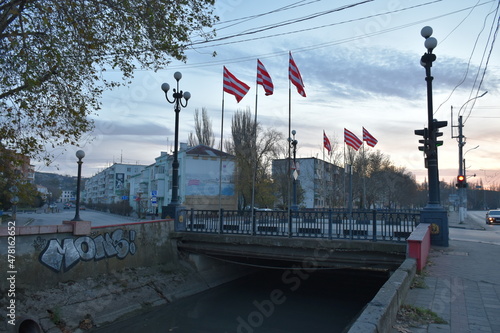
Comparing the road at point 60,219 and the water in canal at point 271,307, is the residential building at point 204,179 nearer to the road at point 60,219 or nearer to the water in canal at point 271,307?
the road at point 60,219

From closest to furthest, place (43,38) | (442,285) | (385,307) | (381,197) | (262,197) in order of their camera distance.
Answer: (385,307), (442,285), (43,38), (262,197), (381,197)

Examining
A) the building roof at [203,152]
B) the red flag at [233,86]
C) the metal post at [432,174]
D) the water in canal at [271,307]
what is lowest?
the water in canal at [271,307]

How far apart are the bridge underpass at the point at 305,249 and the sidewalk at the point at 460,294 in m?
1.50

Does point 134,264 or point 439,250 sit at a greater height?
point 439,250

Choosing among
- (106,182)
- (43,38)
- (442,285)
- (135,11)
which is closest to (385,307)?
(442,285)

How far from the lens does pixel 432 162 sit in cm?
1399

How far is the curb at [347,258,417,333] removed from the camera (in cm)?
451

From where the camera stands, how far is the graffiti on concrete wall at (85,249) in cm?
1234

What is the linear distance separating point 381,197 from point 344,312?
57031 millimetres

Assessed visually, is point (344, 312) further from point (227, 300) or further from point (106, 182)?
point (106, 182)

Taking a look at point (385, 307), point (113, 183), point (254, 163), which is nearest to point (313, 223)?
point (385, 307)

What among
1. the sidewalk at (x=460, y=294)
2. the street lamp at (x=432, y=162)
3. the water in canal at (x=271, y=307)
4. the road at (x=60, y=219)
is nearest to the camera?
the sidewalk at (x=460, y=294)

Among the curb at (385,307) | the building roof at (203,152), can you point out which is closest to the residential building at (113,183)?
the building roof at (203,152)

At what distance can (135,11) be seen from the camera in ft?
34.4
